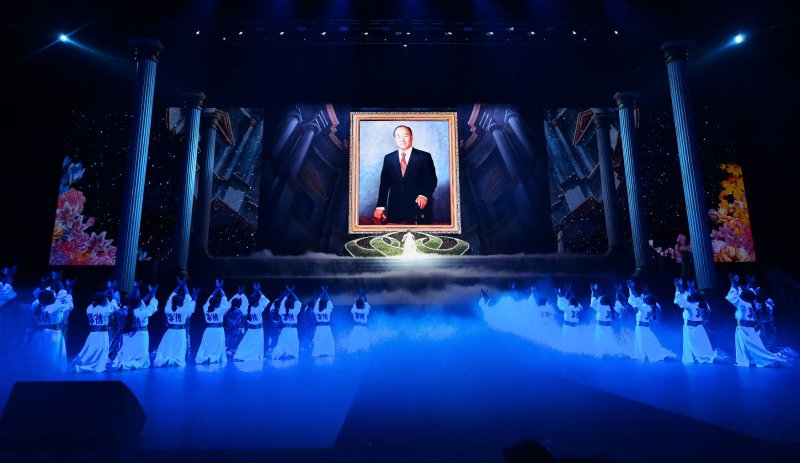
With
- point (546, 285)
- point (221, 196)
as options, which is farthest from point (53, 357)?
point (546, 285)

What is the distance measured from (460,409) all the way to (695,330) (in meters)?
5.25

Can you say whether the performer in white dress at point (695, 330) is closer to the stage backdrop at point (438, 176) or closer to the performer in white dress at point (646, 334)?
the performer in white dress at point (646, 334)

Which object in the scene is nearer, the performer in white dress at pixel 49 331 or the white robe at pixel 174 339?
the performer in white dress at pixel 49 331

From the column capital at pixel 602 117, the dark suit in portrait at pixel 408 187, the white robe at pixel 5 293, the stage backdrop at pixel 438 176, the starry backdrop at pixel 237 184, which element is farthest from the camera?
the dark suit in portrait at pixel 408 187

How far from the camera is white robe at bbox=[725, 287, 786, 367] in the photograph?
7012 millimetres

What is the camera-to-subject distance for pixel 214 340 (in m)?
7.59

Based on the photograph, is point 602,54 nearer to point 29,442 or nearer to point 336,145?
point 336,145

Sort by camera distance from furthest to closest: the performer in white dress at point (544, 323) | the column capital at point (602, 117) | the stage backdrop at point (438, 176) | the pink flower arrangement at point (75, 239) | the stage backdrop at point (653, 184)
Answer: the column capital at point (602, 117) < the stage backdrop at point (438, 176) < the stage backdrop at point (653, 184) < the pink flower arrangement at point (75, 239) < the performer in white dress at point (544, 323)

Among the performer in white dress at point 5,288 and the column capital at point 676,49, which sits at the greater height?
the column capital at point 676,49

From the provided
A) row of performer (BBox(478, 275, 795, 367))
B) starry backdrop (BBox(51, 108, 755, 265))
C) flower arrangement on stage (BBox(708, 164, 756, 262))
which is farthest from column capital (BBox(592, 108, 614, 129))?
row of performer (BBox(478, 275, 795, 367))

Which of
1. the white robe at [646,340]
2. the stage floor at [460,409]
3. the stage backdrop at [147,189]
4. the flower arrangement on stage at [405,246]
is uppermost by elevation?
the stage backdrop at [147,189]

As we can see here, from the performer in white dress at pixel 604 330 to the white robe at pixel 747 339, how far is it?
168cm

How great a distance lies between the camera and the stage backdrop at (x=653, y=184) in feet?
37.1

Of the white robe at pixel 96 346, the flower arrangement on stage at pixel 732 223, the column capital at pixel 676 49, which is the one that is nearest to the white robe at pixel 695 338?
the column capital at pixel 676 49
